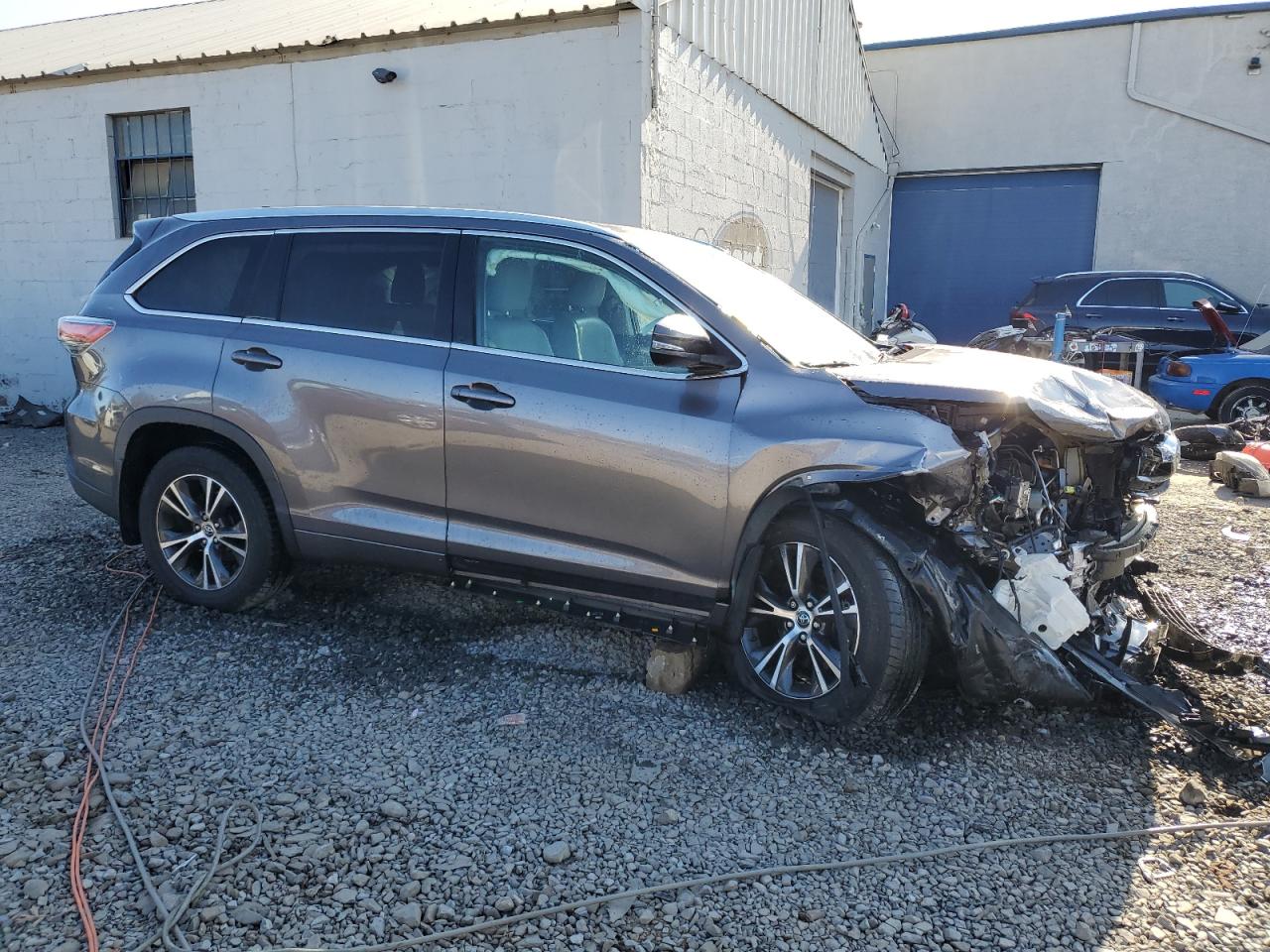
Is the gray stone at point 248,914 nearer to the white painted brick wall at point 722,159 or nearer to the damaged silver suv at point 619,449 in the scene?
the damaged silver suv at point 619,449

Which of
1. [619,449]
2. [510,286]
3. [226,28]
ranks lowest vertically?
[619,449]

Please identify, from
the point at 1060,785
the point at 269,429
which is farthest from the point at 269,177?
the point at 1060,785

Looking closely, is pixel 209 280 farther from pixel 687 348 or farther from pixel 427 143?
pixel 427 143

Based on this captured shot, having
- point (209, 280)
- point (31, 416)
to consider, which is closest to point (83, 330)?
point (209, 280)

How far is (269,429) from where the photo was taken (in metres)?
4.38

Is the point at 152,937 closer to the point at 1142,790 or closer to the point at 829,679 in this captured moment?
the point at 829,679

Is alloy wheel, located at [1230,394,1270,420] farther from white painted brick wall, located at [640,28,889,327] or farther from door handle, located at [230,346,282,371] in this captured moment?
door handle, located at [230,346,282,371]

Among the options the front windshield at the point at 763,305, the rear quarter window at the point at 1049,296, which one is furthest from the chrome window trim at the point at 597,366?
the rear quarter window at the point at 1049,296

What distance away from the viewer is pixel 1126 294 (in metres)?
14.2

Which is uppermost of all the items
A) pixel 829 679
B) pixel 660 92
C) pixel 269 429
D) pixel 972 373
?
pixel 660 92

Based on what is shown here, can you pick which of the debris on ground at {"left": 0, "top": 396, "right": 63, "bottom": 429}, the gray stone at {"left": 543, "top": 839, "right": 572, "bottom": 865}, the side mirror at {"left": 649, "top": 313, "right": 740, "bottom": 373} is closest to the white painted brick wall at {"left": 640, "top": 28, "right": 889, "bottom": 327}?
the side mirror at {"left": 649, "top": 313, "right": 740, "bottom": 373}

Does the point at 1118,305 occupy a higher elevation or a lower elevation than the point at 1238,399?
higher

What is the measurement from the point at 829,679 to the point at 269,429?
8.74 ft

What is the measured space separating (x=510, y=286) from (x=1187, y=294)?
43.0 ft
